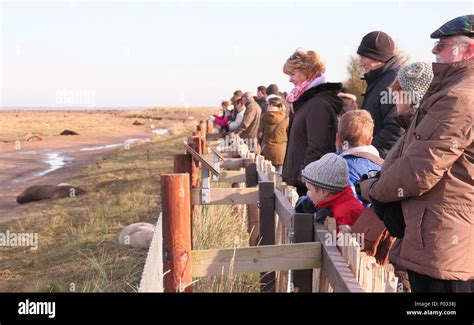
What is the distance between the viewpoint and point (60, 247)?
27.8ft

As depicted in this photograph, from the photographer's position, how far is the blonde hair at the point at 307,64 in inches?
187

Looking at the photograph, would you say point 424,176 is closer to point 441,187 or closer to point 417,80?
point 441,187

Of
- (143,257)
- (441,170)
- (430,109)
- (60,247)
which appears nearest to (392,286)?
(441,170)

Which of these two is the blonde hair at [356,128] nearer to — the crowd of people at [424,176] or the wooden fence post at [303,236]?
the crowd of people at [424,176]

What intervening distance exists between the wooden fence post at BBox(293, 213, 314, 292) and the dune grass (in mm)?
481

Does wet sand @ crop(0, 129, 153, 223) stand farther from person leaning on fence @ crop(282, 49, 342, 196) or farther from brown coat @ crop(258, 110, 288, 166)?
person leaning on fence @ crop(282, 49, 342, 196)

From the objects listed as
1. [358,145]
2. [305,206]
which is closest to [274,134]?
[358,145]

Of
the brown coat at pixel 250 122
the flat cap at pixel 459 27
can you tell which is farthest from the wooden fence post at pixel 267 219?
the brown coat at pixel 250 122

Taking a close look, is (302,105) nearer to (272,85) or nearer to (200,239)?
(200,239)

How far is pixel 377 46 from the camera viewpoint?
4867mm

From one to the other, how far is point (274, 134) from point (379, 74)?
3936 mm

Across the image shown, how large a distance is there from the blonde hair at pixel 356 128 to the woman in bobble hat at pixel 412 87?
324 millimetres
